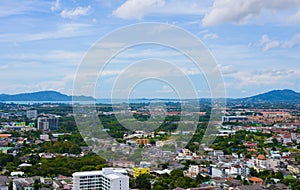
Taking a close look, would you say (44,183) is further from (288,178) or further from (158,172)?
(288,178)

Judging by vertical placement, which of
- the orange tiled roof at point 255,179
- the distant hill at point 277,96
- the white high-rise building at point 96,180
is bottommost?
the orange tiled roof at point 255,179

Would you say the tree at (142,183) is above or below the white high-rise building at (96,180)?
below

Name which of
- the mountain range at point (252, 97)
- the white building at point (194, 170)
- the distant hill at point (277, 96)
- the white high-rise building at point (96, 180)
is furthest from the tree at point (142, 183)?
the distant hill at point (277, 96)

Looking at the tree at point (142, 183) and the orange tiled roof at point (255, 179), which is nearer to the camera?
the tree at point (142, 183)

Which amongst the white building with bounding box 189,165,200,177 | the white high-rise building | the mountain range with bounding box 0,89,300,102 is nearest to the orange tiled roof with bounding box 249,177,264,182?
the white building with bounding box 189,165,200,177

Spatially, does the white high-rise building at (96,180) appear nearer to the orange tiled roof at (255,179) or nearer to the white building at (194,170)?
the white building at (194,170)

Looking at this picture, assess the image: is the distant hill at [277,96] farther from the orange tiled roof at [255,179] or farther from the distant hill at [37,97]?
the orange tiled roof at [255,179]

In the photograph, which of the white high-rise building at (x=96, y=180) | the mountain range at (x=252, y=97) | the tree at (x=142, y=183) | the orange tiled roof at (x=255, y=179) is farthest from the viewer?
the mountain range at (x=252, y=97)

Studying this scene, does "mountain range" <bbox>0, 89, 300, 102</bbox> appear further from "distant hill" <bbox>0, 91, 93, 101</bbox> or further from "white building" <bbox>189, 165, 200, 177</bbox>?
"white building" <bbox>189, 165, 200, 177</bbox>

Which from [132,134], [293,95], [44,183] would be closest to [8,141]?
[132,134]

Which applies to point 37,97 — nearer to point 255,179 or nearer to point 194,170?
point 194,170

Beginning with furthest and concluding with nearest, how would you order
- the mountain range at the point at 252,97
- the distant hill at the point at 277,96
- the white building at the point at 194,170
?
the distant hill at the point at 277,96 → the mountain range at the point at 252,97 → the white building at the point at 194,170
